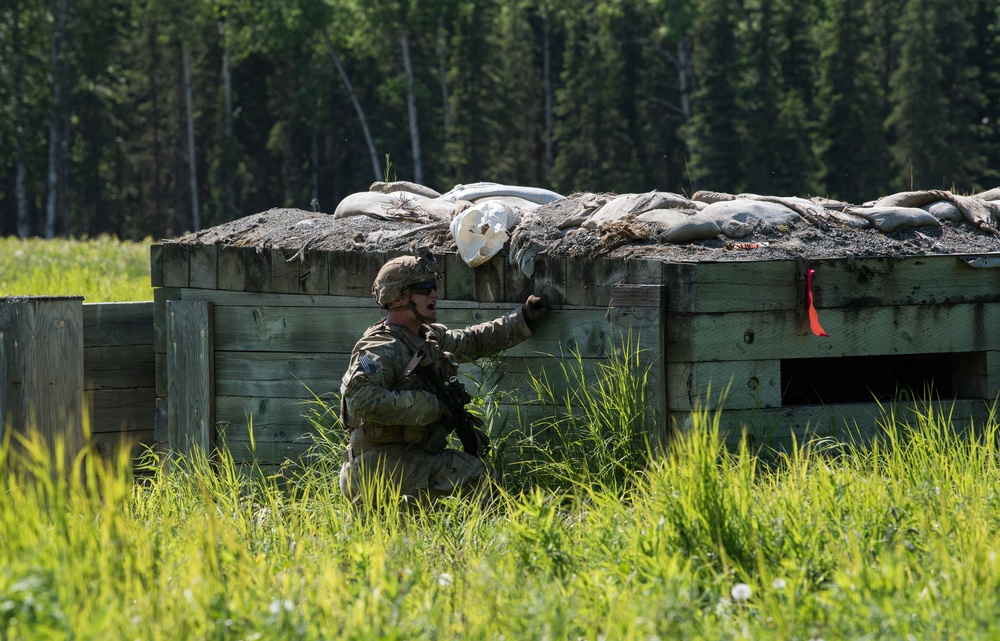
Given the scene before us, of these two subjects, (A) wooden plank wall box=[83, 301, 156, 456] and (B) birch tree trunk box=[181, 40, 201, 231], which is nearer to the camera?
(A) wooden plank wall box=[83, 301, 156, 456]

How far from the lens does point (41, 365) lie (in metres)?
5.96

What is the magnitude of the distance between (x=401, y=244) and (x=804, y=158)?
29.3 meters

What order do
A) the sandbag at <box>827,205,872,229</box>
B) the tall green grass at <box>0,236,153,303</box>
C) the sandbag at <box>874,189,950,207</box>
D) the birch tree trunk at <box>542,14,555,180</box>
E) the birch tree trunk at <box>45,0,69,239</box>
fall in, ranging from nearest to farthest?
the sandbag at <box>827,205,872,229</box> < the sandbag at <box>874,189,950,207</box> < the tall green grass at <box>0,236,153,303</box> < the birch tree trunk at <box>45,0,69,239</box> < the birch tree trunk at <box>542,14,555,180</box>

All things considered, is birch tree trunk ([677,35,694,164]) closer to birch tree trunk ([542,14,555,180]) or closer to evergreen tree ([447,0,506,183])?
evergreen tree ([447,0,506,183])

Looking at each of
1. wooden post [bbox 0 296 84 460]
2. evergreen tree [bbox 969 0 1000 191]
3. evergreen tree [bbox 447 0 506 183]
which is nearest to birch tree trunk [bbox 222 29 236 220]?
evergreen tree [bbox 447 0 506 183]

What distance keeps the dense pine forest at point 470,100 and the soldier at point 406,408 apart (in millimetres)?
28505

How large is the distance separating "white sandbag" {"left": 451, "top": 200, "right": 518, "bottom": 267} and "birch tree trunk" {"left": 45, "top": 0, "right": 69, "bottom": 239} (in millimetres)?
31558

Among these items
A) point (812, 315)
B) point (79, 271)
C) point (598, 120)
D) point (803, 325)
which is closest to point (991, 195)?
point (803, 325)

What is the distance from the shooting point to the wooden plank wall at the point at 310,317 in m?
5.88

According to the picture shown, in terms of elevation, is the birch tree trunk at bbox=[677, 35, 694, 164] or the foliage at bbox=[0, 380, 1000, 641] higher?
the birch tree trunk at bbox=[677, 35, 694, 164]

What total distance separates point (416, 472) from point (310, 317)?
1.59m

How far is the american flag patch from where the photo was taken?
17.1ft

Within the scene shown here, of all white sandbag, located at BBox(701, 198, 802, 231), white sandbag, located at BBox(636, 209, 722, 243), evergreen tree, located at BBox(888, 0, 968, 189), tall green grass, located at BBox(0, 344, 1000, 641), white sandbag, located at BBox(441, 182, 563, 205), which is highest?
evergreen tree, located at BBox(888, 0, 968, 189)

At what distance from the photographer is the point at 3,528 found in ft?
11.5
